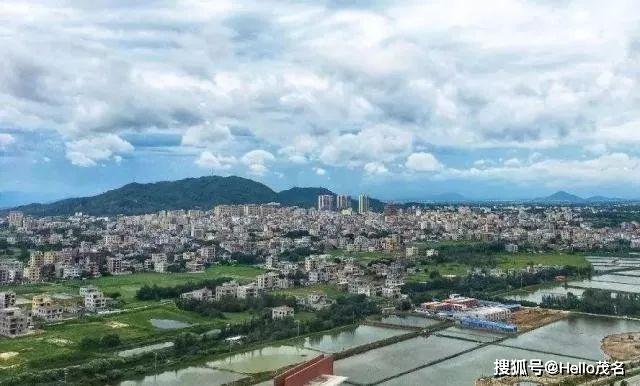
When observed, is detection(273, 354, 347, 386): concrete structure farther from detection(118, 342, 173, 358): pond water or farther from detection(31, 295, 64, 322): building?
detection(31, 295, 64, 322): building

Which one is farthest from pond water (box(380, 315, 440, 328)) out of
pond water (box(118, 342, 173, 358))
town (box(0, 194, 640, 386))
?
pond water (box(118, 342, 173, 358))

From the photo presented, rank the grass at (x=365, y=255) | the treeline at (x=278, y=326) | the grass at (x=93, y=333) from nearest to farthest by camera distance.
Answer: the grass at (x=93, y=333) < the treeline at (x=278, y=326) < the grass at (x=365, y=255)

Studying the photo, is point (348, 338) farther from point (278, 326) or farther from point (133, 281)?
point (133, 281)

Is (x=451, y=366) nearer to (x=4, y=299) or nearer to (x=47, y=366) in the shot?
(x=47, y=366)

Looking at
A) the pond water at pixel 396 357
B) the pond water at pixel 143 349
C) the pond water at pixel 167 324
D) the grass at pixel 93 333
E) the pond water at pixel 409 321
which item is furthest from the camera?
the pond water at pixel 409 321

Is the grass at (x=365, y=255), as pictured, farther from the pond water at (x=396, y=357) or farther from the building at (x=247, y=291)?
the pond water at (x=396, y=357)

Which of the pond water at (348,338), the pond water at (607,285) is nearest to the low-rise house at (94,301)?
the pond water at (348,338)

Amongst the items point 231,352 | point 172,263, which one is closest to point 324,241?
point 172,263
